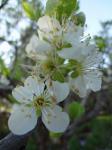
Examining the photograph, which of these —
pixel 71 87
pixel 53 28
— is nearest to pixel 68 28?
pixel 53 28

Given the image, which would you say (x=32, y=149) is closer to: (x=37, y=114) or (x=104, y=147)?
(x=104, y=147)

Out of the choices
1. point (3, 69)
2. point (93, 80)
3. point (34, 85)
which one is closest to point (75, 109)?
point (3, 69)

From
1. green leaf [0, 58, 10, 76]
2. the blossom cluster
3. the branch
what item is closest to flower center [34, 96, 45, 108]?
the blossom cluster

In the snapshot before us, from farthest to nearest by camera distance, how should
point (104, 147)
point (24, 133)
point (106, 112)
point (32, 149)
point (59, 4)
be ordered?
point (106, 112) < point (104, 147) < point (32, 149) < point (59, 4) < point (24, 133)

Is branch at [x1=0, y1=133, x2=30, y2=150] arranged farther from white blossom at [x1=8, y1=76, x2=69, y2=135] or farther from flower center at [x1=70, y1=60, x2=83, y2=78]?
flower center at [x1=70, y1=60, x2=83, y2=78]

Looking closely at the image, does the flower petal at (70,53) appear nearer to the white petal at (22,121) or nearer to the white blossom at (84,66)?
the white blossom at (84,66)

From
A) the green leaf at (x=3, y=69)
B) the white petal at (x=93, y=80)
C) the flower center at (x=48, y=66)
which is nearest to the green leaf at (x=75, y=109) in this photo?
the green leaf at (x=3, y=69)

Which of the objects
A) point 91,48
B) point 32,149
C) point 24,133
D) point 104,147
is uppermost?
point 91,48
